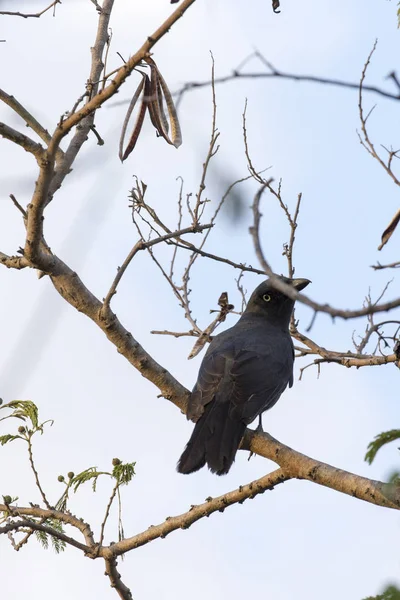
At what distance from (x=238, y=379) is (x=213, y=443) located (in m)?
0.80

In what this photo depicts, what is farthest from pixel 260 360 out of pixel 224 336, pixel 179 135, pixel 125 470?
pixel 179 135

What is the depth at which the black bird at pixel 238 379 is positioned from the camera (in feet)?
18.0

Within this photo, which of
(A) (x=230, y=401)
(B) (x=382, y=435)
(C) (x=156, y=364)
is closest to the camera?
(B) (x=382, y=435)

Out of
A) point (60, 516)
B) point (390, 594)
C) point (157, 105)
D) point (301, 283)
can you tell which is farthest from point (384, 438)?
point (301, 283)

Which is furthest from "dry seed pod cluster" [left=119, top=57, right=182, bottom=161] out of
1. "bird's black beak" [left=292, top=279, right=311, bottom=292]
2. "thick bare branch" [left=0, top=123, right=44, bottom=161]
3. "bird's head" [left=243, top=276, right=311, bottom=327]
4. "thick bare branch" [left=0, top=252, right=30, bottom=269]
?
"bird's head" [left=243, top=276, right=311, bottom=327]

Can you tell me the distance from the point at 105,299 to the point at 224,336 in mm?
2503

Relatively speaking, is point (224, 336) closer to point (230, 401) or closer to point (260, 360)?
point (260, 360)

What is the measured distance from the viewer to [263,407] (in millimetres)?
6094

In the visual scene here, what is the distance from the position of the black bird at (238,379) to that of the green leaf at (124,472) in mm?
850

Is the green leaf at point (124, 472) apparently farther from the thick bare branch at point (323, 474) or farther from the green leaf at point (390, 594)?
the green leaf at point (390, 594)

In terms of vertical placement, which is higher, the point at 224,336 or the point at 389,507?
the point at 224,336

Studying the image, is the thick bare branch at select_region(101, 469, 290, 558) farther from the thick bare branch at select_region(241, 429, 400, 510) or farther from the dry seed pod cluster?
the dry seed pod cluster

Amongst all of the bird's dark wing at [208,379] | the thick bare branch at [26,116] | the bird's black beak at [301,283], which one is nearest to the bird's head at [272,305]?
the bird's black beak at [301,283]

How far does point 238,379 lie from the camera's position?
6.15 m
